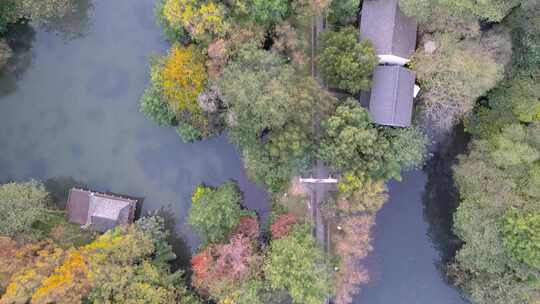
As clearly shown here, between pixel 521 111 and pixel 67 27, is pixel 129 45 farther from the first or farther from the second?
pixel 521 111

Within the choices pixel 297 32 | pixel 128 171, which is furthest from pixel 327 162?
pixel 128 171

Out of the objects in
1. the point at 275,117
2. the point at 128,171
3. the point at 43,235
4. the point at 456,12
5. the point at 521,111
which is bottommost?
the point at 43,235

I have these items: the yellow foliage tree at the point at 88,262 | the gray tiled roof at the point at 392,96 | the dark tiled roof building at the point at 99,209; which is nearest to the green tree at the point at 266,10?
the gray tiled roof at the point at 392,96

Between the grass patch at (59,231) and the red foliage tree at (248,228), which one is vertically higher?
the red foliage tree at (248,228)

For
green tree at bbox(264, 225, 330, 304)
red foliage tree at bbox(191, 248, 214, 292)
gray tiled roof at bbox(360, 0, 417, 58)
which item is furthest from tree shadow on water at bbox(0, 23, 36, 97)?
gray tiled roof at bbox(360, 0, 417, 58)

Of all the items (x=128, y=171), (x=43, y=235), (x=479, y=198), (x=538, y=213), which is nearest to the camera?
(x=538, y=213)

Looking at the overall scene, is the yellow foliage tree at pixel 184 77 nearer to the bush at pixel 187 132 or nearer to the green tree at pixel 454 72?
Answer: the bush at pixel 187 132
